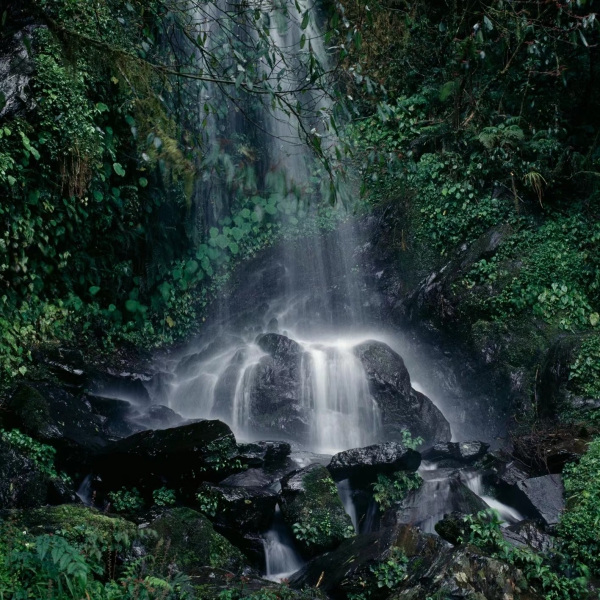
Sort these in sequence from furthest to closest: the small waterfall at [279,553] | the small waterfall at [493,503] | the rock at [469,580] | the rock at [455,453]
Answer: the rock at [455,453], the small waterfall at [493,503], the small waterfall at [279,553], the rock at [469,580]

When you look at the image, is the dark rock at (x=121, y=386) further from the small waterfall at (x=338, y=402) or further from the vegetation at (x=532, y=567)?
the vegetation at (x=532, y=567)

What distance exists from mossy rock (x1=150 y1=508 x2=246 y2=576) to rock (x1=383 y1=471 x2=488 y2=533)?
2.18m

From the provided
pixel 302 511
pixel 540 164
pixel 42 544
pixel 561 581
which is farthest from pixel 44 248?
pixel 540 164

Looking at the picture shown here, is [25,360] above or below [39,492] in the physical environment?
above

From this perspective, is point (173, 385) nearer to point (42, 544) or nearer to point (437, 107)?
point (42, 544)

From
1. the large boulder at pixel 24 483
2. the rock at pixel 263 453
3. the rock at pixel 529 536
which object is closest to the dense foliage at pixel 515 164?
the rock at pixel 529 536

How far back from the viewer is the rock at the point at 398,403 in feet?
30.9

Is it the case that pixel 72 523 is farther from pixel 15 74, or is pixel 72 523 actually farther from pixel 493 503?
pixel 15 74

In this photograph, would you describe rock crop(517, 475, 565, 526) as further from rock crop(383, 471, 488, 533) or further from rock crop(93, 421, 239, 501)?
rock crop(93, 421, 239, 501)

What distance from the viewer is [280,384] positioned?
978 centimetres

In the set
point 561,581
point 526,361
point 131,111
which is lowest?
point 561,581

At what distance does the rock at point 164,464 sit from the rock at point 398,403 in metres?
3.37

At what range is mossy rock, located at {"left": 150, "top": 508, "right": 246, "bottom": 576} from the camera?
516 cm

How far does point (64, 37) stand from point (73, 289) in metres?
4.77
